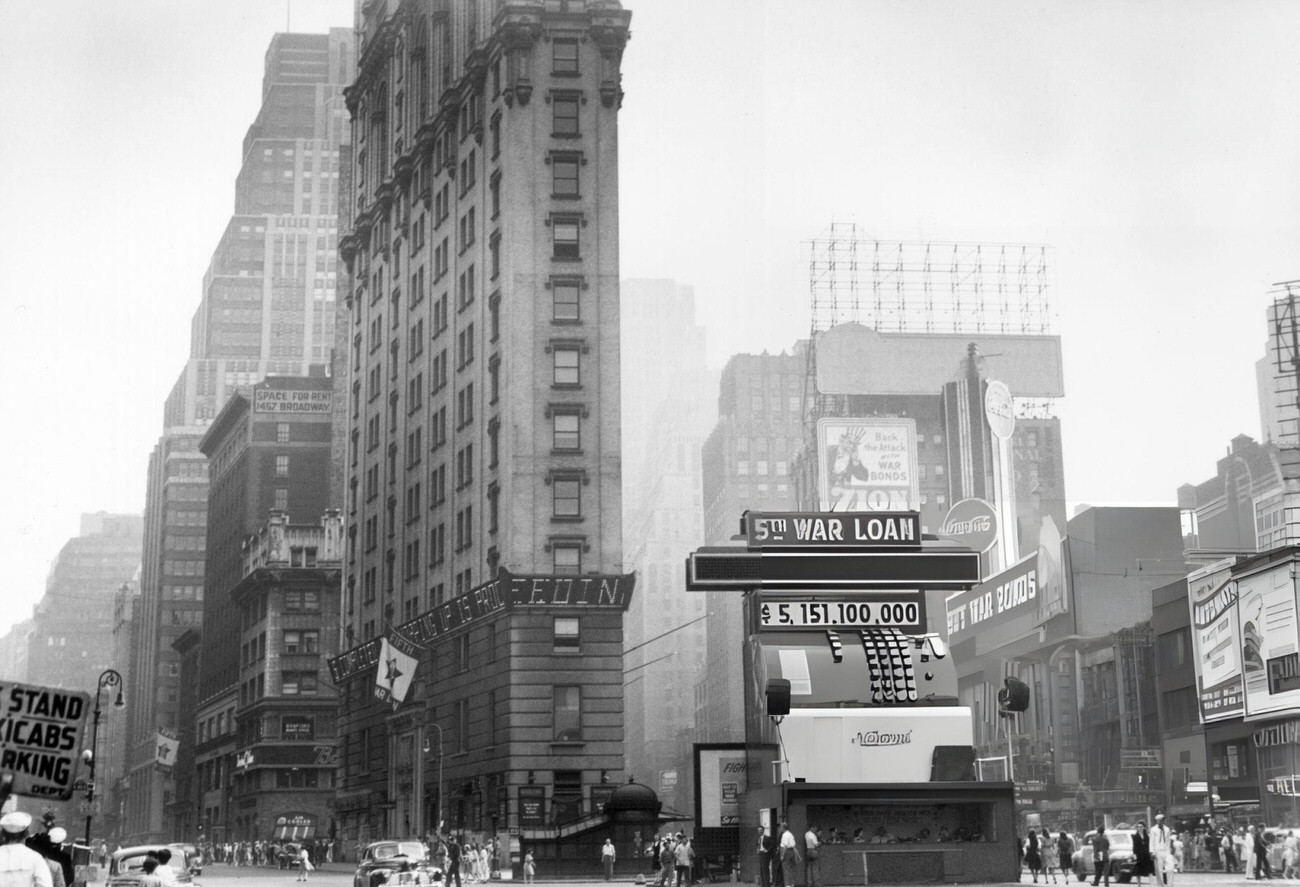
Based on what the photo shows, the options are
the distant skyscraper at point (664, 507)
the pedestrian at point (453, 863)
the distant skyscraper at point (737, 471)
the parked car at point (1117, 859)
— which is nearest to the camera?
the parked car at point (1117, 859)

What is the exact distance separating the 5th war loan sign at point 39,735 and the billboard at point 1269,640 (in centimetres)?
6242

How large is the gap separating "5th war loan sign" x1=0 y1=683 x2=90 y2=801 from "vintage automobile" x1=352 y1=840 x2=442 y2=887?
27.7 m

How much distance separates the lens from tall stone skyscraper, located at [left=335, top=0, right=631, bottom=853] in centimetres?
7806

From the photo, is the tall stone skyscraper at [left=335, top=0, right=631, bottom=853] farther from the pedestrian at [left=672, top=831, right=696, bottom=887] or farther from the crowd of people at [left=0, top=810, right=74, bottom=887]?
the crowd of people at [left=0, top=810, right=74, bottom=887]

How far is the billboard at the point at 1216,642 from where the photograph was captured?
74750 mm

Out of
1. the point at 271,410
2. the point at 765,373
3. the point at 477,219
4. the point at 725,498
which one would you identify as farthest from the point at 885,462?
the point at 477,219

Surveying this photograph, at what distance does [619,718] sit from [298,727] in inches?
2447

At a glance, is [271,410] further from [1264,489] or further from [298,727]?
[1264,489]

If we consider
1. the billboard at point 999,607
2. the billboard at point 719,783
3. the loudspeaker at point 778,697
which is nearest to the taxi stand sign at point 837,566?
the billboard at point 719,783

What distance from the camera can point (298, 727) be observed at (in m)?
133

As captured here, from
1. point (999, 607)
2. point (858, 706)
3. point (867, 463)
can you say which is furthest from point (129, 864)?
point (867, 463)

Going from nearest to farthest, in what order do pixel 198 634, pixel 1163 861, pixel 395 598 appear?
pixel 1163 861 < pixel 395 598 < pixel 198 634

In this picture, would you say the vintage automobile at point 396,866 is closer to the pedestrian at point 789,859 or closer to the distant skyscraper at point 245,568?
the pedestrian at point 789,859

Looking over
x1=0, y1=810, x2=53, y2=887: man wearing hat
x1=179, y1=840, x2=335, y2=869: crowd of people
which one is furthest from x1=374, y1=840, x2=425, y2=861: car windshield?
x1=179, y1=840, x2=335, y2=869: crowd of people
